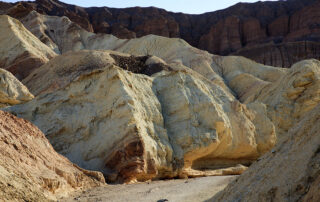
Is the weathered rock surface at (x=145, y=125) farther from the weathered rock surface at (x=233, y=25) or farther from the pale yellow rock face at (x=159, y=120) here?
the weathered rock surface at (x=233, y=25)

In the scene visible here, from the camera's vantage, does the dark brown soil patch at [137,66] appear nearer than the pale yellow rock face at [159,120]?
No

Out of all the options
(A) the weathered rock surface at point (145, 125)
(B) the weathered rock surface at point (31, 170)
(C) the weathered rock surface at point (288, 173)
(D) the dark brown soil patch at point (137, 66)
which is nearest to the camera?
(C) the weathered rock surface at point (288, 173)

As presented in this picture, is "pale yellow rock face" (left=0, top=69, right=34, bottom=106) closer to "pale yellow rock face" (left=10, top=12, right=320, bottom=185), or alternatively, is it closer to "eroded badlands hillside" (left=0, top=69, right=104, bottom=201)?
"pale yellow rock face" (left=10, top=12, right=320, bottom=185)

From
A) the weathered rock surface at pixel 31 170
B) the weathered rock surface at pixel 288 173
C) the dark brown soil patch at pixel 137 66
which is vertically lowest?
the dark brown soil patch at pixel 137 66

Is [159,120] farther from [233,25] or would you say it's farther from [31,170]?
[233,25]

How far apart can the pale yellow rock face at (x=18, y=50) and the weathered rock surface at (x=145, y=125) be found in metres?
18.2

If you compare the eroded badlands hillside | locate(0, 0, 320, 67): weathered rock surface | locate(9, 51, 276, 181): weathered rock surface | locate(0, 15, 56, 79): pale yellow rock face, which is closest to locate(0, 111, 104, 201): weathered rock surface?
the eroded badlands hillside

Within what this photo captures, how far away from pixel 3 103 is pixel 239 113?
11.9 metres

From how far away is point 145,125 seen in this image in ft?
42.6

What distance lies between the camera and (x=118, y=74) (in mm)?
13398

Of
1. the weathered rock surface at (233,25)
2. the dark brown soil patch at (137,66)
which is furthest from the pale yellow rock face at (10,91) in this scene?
the weathered rock surface at (233,25)

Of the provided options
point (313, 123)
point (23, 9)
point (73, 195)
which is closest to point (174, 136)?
point (73, 195)

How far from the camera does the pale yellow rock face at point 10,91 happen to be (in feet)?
59.9

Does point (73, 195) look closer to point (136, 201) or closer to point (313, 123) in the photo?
point (136, 201)
